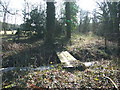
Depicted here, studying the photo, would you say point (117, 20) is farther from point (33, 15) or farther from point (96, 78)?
point (96, 78)

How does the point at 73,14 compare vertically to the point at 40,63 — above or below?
above

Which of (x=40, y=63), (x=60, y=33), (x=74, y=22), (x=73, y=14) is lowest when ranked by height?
(x=40, y=63)

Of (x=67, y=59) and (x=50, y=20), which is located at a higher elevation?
(x=50, y=20)

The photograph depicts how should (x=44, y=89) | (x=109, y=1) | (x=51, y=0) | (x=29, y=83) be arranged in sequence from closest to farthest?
1. (x=44, y=89)
2. (x=29, y=83)
3. (x=51, y=0)
4. (x=109, y=1)

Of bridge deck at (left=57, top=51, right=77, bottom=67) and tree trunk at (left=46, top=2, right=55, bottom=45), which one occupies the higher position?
tree trunk at (left=46, top=2, right=55, bottom=45)

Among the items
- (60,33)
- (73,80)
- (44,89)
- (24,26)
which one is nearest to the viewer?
(44,89)

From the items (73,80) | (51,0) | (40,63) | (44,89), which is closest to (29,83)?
(44,89)

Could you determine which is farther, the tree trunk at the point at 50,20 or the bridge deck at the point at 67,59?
the tree trunk at the point at 50,20

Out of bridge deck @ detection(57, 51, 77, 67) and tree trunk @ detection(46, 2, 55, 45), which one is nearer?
bridge deck @ detection(57, 51, 77, 67)

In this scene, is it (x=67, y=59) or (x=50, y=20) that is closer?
(x=67, y=59)

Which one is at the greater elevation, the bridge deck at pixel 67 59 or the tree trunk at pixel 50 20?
the tree trunk at pixel 50 20

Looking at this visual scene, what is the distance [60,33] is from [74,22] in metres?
2.51

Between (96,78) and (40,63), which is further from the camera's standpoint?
(40,63)

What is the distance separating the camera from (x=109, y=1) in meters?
17.4
